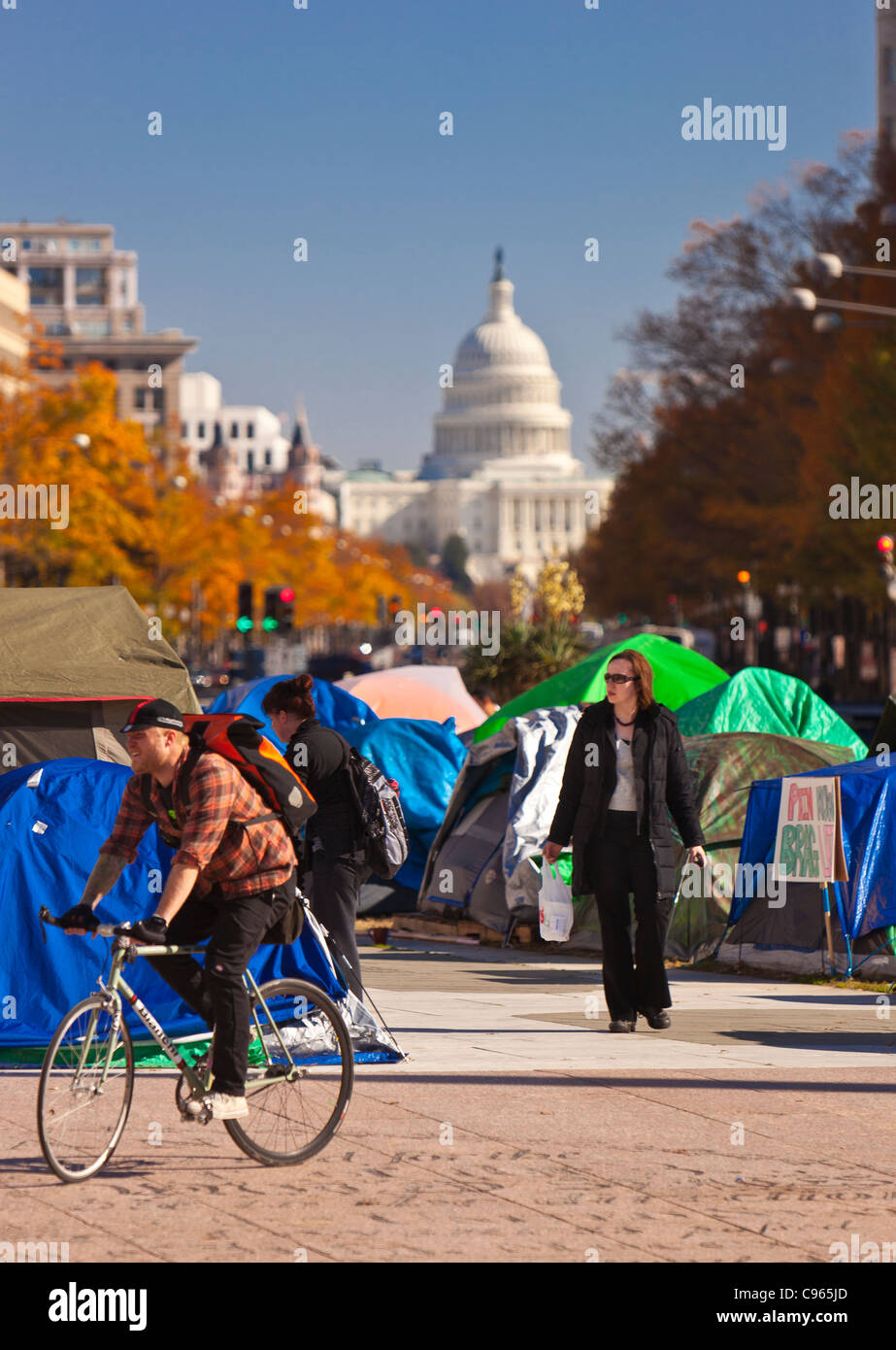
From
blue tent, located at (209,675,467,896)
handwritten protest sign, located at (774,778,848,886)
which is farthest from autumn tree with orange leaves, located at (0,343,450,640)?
handwritten protest sign, located at (774,778,848,886)

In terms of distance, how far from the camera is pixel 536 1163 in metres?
7.65

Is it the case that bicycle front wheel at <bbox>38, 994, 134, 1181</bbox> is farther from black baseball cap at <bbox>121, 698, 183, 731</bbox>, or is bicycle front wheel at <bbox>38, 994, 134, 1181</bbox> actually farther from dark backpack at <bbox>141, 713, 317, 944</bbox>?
black baseball cap at <bbox>121, 698, 183, 731</bbox>

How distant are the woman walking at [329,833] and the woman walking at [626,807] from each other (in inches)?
37.7

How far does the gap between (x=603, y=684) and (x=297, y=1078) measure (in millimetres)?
10931

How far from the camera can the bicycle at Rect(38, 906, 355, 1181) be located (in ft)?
23.8

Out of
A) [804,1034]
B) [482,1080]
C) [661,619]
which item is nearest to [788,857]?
[804,1034]

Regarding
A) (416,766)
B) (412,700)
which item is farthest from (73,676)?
(412,700)

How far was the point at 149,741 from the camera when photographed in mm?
7340

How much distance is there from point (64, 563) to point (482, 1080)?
5131cm

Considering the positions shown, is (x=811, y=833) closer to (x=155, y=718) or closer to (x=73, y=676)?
(x=73, y=676)

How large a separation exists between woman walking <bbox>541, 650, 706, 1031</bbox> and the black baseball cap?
343cm

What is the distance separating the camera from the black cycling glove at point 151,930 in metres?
7.09
